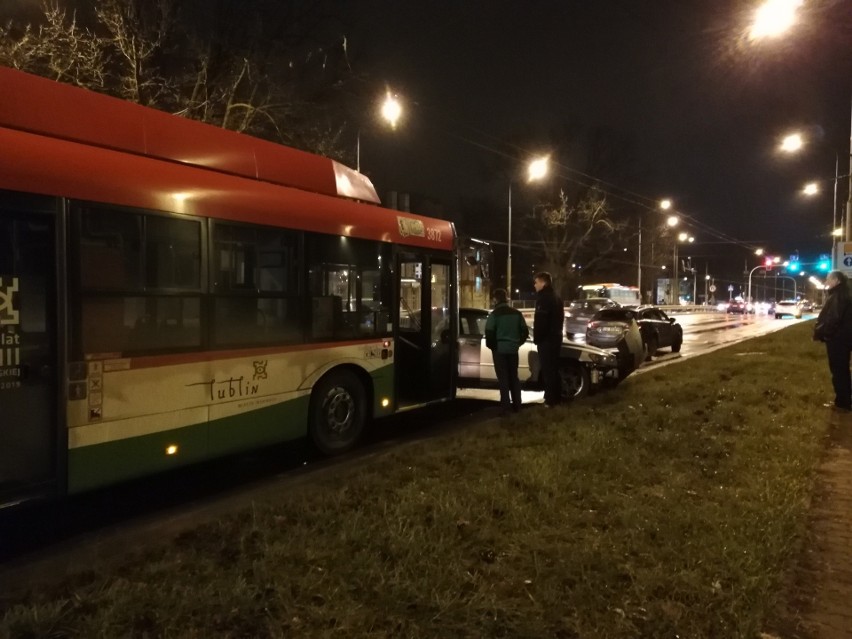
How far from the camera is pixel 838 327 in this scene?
28.9ft

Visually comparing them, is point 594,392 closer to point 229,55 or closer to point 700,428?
point 700,428

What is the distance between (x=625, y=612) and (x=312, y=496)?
8.62ft

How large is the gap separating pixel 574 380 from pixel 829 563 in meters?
6.68

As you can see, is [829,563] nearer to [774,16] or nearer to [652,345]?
[774,16]

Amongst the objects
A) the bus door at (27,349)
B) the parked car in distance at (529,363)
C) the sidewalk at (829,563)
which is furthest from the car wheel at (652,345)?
the bus door at (27,349)

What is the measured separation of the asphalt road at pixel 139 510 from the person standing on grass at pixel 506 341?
1.24m

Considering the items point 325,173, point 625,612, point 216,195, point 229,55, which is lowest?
point 625,612

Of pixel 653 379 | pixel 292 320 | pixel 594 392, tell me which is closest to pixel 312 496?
pixel 292 320

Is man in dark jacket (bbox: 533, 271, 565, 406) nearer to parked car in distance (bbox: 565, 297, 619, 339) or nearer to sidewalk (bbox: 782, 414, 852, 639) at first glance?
sidewalk (bbox: 782, 414, 852, 639)

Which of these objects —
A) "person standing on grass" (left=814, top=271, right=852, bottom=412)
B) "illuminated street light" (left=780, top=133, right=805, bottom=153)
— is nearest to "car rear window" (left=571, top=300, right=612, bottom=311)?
"illuminated street light" (left=780, top=133, right=805, bottom=153)

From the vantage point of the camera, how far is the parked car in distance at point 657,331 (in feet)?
66.5

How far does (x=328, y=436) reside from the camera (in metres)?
7.37

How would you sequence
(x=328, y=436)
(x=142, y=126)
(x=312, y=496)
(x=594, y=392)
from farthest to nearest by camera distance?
(x=594, y=392), (x=328, y=436), (x=142, y=126), (x=312, y=496)

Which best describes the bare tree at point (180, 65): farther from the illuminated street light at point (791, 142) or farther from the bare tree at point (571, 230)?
the bare tree at point (571, 230)
